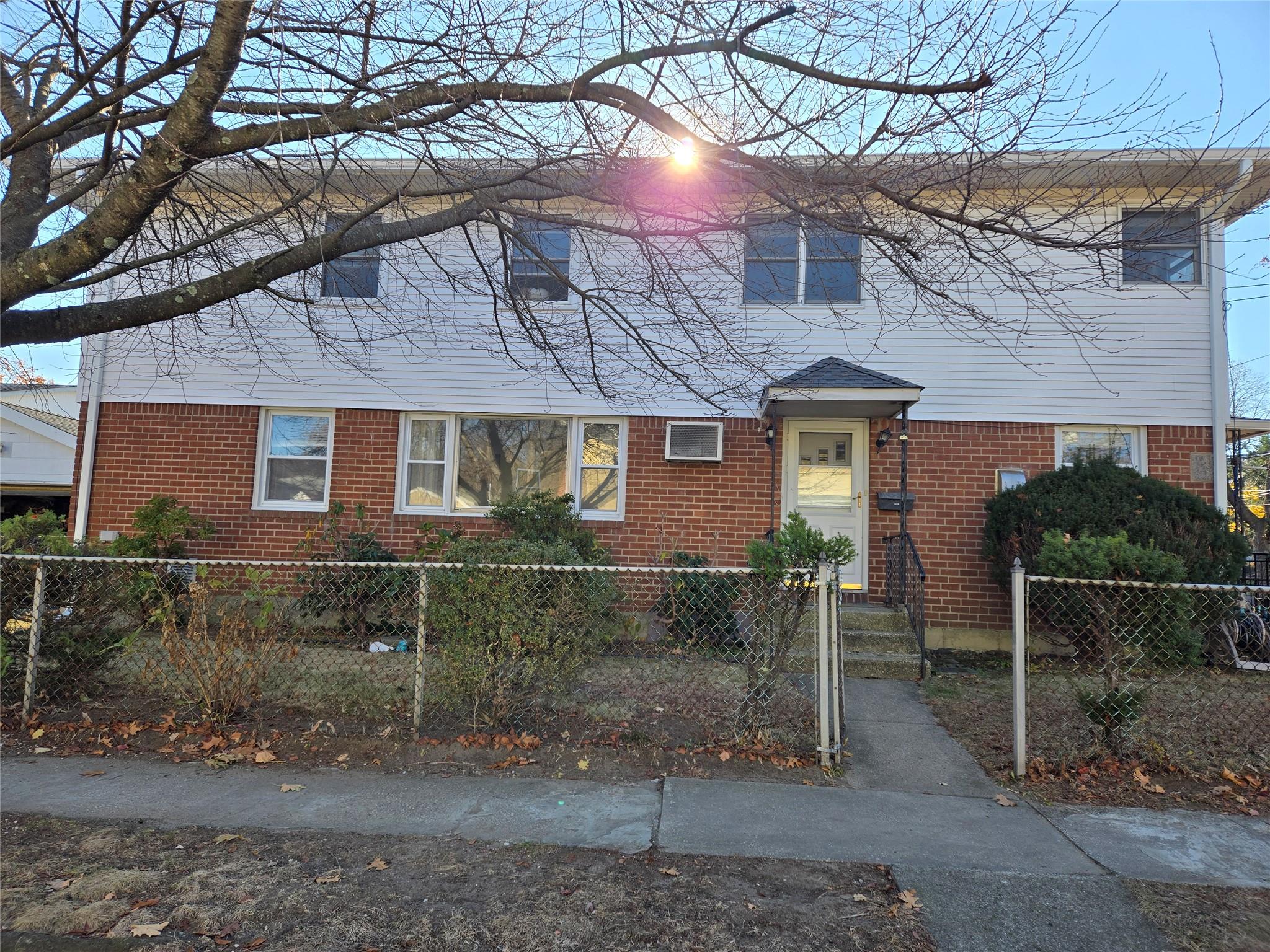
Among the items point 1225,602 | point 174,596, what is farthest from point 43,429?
point 1225,602

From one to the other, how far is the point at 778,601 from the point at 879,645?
3.15 meters

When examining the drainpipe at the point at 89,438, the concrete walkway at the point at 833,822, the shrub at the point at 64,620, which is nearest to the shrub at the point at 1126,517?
the concrete walkway at the point at 833,822

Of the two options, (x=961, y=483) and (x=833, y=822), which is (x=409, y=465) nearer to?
(x=961, y=483)

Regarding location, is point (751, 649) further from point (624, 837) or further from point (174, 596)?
point (174, 596)

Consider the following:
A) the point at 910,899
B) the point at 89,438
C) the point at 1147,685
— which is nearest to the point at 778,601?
the point at 910,899

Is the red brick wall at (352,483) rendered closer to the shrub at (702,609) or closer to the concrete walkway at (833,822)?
the shrub at (702,609)

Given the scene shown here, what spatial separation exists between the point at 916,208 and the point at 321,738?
198 inches

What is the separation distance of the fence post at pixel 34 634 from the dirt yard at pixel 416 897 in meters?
1.87

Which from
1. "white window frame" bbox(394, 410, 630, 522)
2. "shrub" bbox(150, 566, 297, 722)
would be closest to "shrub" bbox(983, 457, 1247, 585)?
"white window frame" bbox(394, 410, 630, 522)

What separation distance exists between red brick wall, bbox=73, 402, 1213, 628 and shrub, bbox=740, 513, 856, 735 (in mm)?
4113

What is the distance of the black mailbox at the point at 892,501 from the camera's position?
8633mm

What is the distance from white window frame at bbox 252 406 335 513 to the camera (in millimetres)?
9344

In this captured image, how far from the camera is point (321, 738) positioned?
490 centimetres

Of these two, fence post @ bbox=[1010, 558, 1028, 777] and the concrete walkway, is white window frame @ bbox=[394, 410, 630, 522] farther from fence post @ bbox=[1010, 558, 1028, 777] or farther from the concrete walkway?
fence post @ bbox=[1010, 558, 1028, 777]
